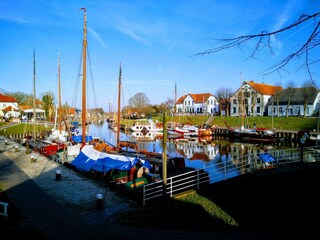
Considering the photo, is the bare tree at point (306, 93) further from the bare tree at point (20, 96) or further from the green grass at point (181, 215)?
the bare tree at point (20, 96)

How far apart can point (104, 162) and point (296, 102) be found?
2578 inches

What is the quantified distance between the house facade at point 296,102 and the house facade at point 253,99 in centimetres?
234

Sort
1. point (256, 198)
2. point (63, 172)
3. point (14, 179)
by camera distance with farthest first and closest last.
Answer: point (63, 172) < point (14, 179) < point (256, 198)

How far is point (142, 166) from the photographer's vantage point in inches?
719

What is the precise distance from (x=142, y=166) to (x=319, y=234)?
1168 cm

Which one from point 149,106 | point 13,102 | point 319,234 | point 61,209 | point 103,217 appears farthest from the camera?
point 149,106

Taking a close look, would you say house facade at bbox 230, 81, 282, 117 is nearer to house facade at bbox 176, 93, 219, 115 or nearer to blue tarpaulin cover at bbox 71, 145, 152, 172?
house facade at bbox 176, 93, 219, 115

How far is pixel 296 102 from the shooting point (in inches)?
2653

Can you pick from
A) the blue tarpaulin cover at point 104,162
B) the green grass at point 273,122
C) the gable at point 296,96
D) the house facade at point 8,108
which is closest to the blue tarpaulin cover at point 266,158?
the blue tarpaulin cover at point 104,162

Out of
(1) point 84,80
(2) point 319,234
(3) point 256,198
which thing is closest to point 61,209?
(3) point 256,198

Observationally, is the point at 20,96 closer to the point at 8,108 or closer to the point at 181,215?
the point at 8,108

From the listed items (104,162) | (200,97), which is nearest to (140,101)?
(200,97)

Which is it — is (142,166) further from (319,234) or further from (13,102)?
(13,102)

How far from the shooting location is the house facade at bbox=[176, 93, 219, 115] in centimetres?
9728
